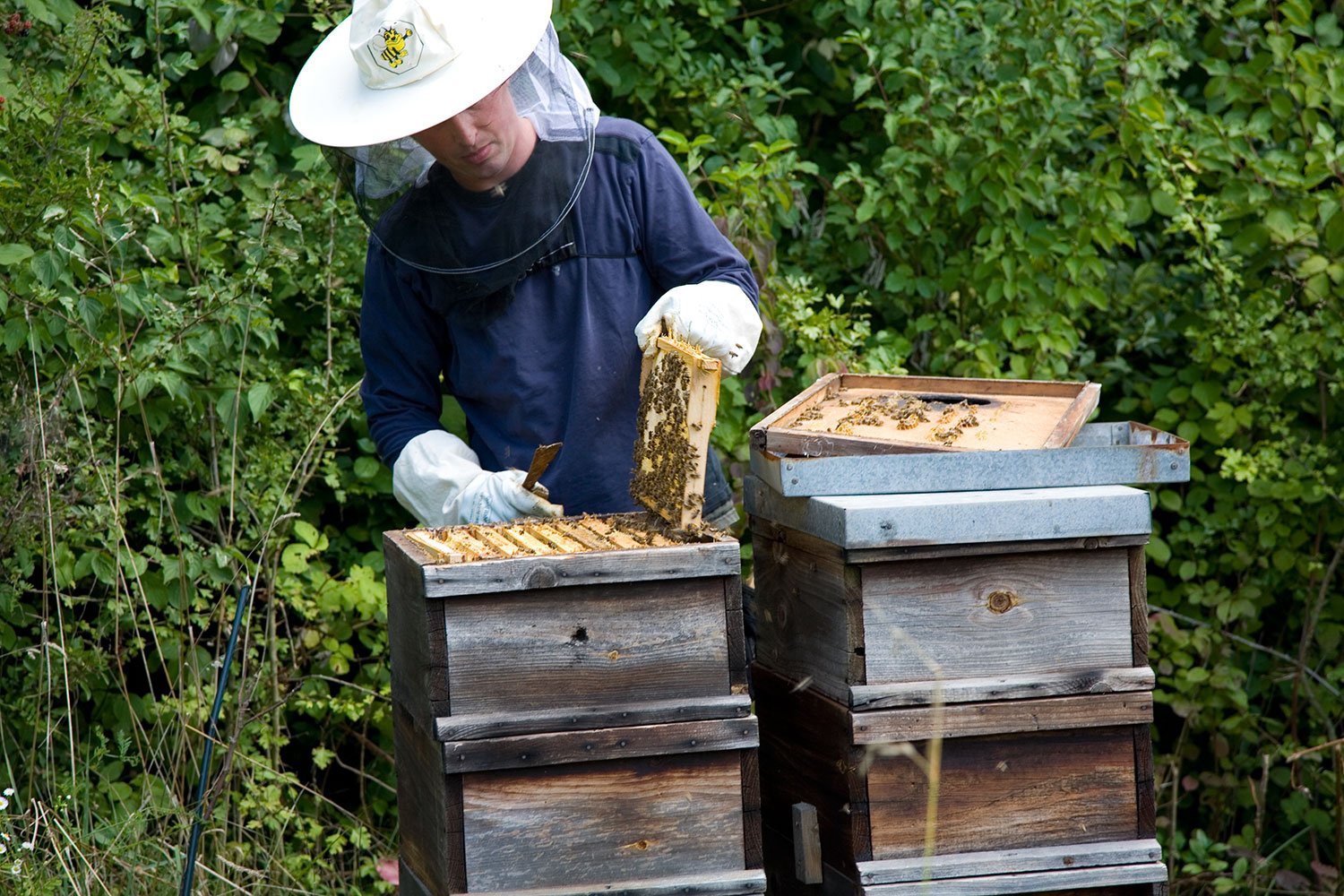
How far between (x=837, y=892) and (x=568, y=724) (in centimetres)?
50

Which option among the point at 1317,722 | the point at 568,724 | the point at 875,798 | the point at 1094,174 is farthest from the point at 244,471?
the point at 1317,722

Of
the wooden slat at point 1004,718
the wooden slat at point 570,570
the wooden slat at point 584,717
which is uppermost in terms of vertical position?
the wooden slat at point 570,570

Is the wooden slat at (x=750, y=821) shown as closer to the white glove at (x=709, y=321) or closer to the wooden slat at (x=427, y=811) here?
the wooden slat at (x=427, y=811)

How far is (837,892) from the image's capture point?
6.46ft

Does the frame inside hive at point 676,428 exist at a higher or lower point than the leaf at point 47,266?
lower

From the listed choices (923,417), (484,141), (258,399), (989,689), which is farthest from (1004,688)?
(258,399)

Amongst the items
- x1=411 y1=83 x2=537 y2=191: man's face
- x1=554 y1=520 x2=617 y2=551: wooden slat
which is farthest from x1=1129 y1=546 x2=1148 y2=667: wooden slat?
x1=411 y1=83 x2=537 y2=191: man's face

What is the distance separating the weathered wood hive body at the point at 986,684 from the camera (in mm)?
1859

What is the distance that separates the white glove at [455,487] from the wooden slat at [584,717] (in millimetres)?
470

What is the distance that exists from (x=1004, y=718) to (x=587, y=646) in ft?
1.94

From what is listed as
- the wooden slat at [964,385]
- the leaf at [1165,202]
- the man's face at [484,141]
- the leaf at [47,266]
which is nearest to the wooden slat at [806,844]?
the wooden slat at [964,385]

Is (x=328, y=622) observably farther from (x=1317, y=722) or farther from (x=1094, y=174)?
(x=1317, y=722)

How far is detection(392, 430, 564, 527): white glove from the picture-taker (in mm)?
2227

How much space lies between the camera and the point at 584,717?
1.79 m
